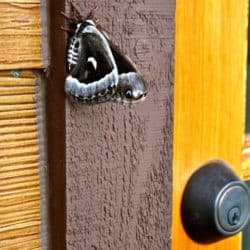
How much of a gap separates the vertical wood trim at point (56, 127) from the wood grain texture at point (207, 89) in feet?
0.79

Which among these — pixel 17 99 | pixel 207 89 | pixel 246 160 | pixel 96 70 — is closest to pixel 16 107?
pixel 17 99

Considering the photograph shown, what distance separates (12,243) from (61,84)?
213 millimetres

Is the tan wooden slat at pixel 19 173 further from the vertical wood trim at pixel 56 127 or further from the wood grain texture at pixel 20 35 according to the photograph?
the wood grain texture at pixel 20 35

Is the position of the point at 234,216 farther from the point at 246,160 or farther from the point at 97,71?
the point at 97,71

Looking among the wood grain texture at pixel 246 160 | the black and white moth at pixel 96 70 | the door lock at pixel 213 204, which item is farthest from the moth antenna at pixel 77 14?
the wood grain texture at pixel 246 160

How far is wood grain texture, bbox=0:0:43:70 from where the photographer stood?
30.8 inches

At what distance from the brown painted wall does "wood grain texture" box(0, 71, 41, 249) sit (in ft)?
0.16

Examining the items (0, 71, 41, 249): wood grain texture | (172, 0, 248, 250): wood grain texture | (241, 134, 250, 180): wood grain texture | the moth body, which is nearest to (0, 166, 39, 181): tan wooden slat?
(0, 71, 41, 249): wood grain texture

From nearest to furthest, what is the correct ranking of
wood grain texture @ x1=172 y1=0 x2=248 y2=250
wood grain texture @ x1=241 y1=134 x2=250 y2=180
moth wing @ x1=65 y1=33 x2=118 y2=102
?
moth wing @ x1=65 y1=33 x2=118 y2=102 → wood grain texture @ x1=172 y1=0 x2=248 y2=250 → wood grain texture @ x1=241 y1=134 x2=250 y2=180

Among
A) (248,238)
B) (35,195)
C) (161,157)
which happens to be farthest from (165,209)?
(248,238)

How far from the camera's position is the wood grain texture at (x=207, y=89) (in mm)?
1016

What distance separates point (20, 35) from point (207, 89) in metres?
0.37

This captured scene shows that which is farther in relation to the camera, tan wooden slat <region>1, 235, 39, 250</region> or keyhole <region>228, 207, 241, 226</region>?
keyhole <region>228, 207, 241, 226</region>

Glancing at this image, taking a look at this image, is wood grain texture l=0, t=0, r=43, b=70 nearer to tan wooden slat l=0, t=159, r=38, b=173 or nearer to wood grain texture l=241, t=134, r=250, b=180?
tan wooden slat l=0, t=159, r=38, b=173
